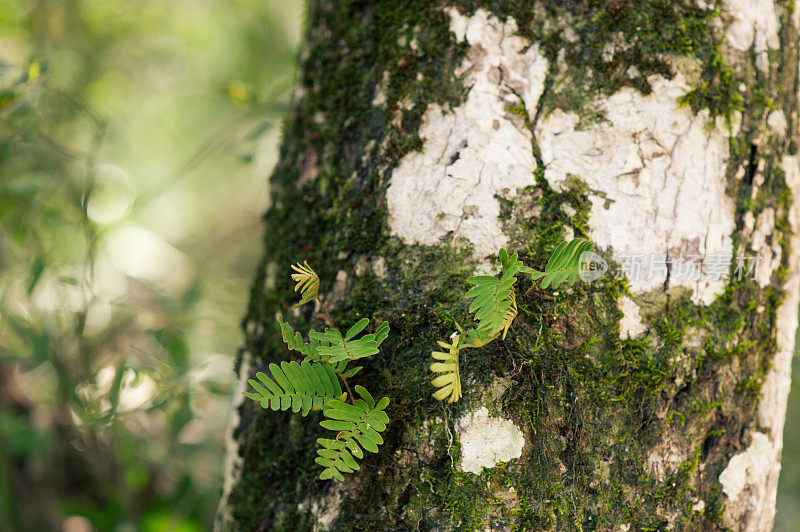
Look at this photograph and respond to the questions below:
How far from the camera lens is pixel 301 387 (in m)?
0.93

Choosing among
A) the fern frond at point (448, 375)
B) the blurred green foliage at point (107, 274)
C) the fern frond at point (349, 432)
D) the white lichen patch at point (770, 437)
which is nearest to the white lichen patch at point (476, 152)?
the fern frond at point (448, 375)

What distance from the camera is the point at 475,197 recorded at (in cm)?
101

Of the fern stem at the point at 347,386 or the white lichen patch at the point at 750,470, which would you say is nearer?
the fern stem at the point at 347,386

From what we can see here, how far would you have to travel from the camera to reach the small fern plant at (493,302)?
2.75 feet

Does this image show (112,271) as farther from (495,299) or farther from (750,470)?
(750,470)

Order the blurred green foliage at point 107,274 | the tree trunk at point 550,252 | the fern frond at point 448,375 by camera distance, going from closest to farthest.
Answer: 1. the fern frond at point 448,375
2. the tree trunk at point 550,252
3. the blurred green foliage at point 107,274

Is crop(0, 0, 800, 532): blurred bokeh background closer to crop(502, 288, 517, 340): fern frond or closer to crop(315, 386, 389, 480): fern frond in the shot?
crop(315, 386, 389, 480): fern frond

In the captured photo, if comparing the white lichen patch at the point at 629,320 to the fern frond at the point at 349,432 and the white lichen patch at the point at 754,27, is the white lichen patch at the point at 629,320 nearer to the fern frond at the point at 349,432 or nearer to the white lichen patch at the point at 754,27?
the fern frond at the point at 349,432

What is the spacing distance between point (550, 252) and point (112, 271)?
12.7 ft

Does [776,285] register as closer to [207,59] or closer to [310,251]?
[310,251]

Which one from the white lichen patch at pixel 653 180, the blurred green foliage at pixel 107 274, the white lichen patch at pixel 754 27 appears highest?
the white lichen patch at pixel 754 27

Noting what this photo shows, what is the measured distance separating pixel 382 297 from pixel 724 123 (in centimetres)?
82

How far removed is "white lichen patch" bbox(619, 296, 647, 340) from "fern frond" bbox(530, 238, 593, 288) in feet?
0.59

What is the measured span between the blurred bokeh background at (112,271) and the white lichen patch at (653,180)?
36.0 inches
